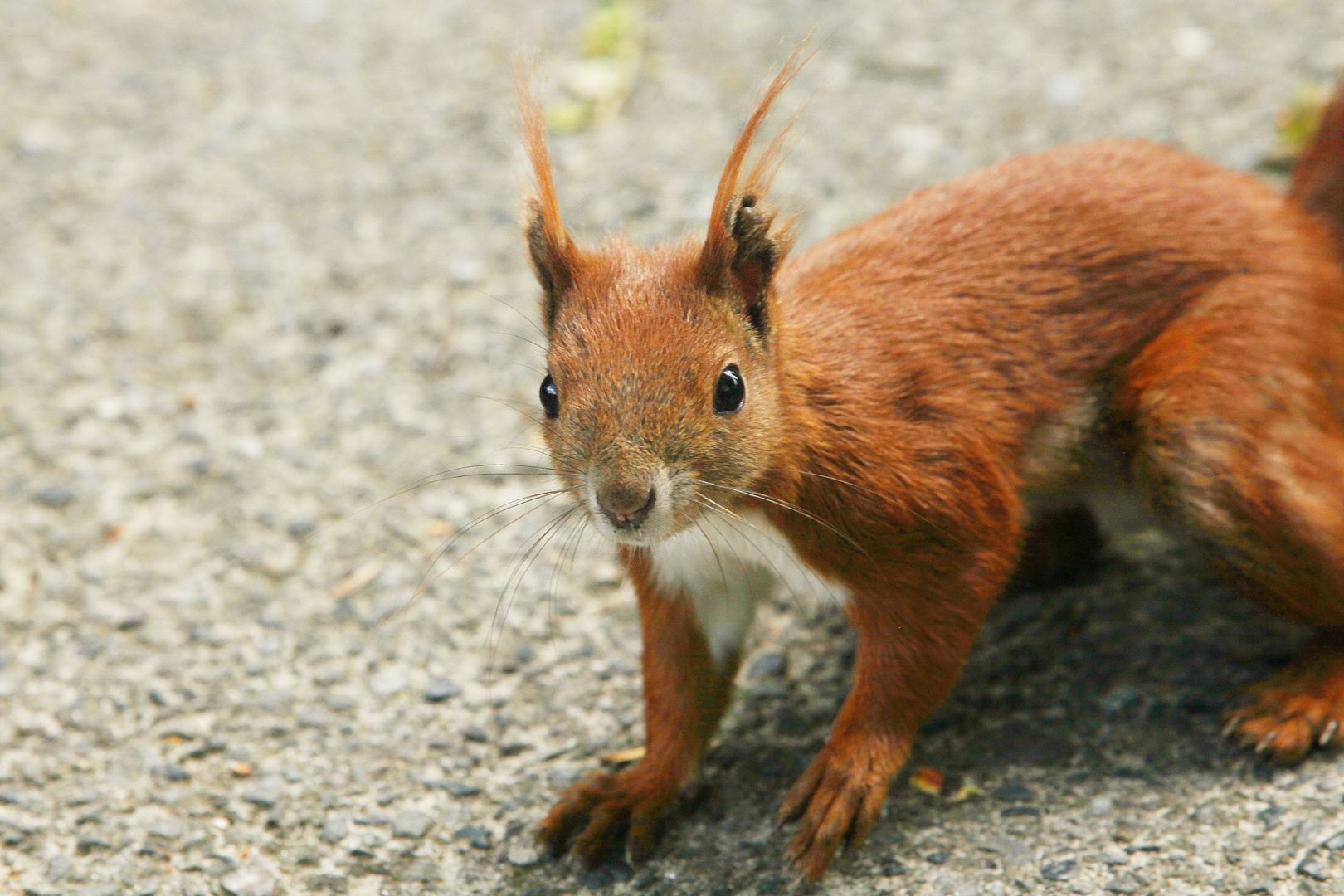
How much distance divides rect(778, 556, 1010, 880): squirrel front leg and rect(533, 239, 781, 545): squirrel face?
388mm

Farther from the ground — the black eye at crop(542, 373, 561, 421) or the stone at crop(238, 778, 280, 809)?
the black eye at crop(542, 373, 561, 421)

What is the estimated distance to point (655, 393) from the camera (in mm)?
2213

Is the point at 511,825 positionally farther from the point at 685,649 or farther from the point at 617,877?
the point at 685,649

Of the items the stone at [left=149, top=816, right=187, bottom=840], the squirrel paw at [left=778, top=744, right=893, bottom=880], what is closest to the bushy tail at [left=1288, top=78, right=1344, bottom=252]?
the squirrel paw at [left=778, top=744, right=893, bottom=880]

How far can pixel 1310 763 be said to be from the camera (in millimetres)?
2613

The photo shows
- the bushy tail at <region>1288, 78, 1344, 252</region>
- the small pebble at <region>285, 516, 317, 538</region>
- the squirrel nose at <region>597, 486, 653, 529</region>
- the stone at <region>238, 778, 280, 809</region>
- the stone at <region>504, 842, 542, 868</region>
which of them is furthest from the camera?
the small pebble at <region>285, 516, 317, 538</region>

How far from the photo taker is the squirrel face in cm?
218

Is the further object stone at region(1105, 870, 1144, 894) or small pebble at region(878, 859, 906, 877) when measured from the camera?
small pebble at region(878, 859, 906, 877)

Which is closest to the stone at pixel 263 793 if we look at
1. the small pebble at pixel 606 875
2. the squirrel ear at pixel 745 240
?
the small pebble at pixel 606 875

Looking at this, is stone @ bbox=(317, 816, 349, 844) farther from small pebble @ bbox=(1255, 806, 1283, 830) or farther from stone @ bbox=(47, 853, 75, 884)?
small pebble @ bbox=(1255, 806, 1283, 830)

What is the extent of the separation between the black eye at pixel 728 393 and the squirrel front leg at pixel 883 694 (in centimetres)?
46

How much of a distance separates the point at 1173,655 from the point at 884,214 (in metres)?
1.11

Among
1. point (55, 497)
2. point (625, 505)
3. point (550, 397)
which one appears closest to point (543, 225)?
point (550, 397)

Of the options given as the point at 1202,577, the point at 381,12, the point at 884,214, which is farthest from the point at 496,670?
the point at 381,12
